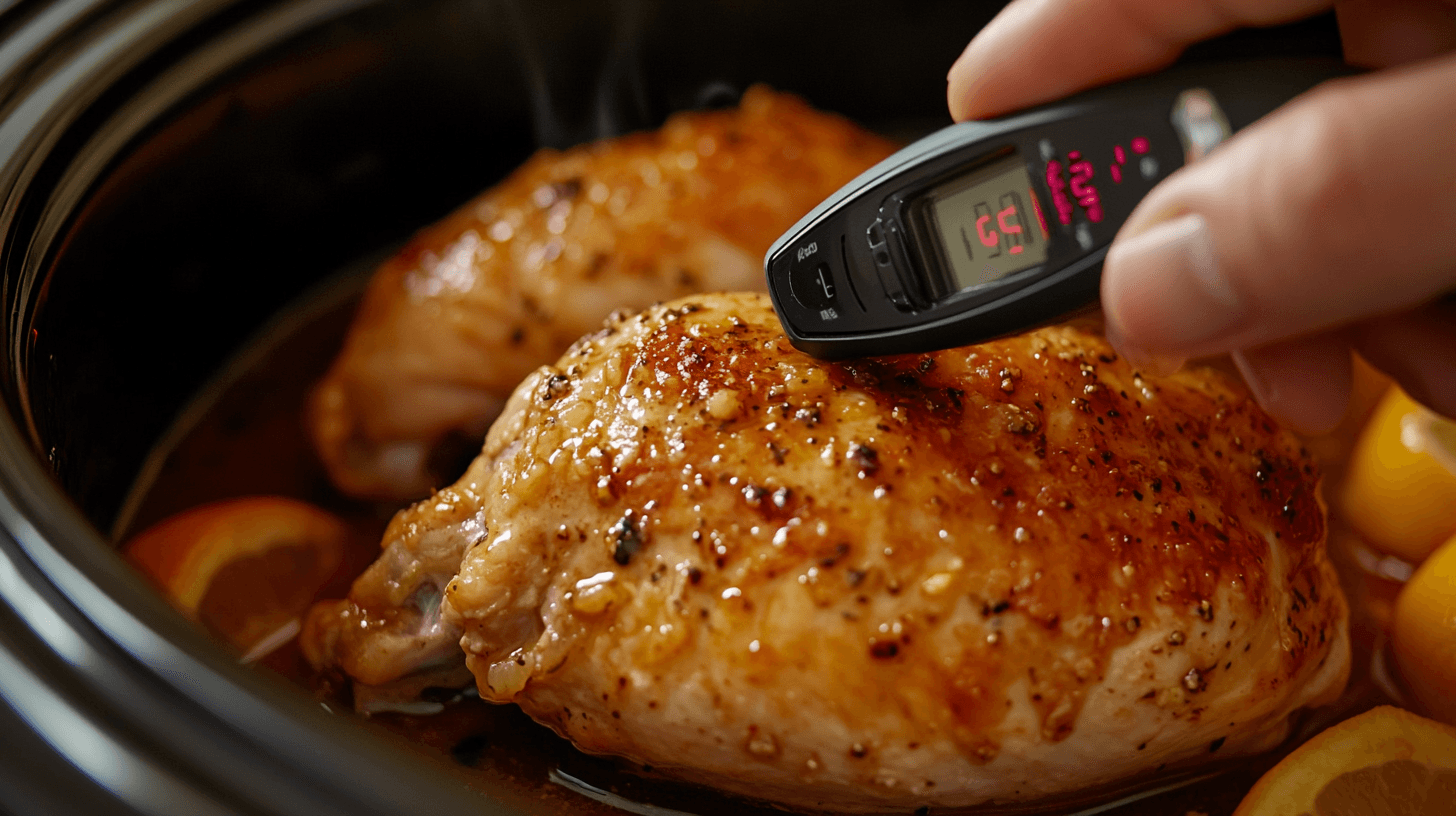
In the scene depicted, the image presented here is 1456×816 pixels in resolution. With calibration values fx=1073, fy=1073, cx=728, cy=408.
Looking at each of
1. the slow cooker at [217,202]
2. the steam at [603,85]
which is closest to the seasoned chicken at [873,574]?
the slow cooker at [217,202]

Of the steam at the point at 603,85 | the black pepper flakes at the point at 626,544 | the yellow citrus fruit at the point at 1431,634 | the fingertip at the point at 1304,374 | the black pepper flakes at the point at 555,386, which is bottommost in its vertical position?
the yellow citrus fruit at the point at 1431,634

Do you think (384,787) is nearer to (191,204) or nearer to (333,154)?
(191,204)

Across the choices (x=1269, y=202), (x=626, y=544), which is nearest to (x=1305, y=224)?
(x=1269, y=202)

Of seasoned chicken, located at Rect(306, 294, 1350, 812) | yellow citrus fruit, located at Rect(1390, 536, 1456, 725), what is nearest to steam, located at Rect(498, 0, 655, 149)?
seasoned chicken, located at Rect(306, 294, 1350, 812)

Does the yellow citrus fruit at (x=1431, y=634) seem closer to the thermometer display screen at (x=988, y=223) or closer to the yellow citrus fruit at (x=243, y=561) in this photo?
the thermometer display screen at (x=988, y=223)

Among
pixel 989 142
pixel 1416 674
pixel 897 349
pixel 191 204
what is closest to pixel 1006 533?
pixel 897 349

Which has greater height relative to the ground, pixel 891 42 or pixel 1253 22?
pixel 1253 22
